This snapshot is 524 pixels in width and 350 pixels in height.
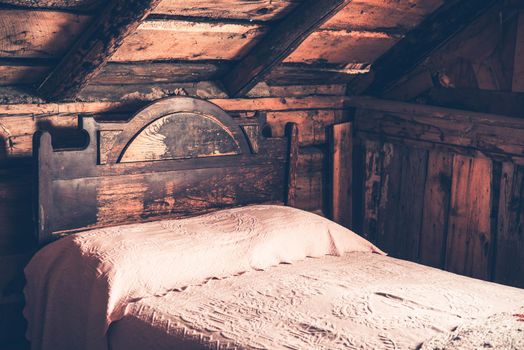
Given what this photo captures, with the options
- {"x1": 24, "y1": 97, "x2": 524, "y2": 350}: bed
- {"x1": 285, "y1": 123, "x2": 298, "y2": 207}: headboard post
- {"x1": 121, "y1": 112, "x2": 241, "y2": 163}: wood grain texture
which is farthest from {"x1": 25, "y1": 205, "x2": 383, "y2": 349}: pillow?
{"x1": 285, "y1": 123, "x2": 298, "y2": 207}: headboard post

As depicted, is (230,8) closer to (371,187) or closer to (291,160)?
(291,160)

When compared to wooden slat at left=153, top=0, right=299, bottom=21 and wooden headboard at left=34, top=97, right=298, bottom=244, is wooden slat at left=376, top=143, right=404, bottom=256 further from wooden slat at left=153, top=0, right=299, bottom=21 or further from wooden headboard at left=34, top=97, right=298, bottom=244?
wooden slat at left=153, top=0, right=299, bottom=21

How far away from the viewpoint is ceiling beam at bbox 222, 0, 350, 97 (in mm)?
3004

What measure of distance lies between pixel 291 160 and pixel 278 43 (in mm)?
760

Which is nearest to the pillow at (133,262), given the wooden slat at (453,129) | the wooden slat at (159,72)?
the wooden slat at (159,72)

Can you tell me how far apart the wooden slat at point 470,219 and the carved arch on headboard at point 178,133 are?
3.59ft

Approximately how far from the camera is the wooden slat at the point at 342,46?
3.46 m

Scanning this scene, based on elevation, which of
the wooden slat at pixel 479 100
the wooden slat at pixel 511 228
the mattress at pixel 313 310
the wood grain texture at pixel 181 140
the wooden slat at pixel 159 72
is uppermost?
the wooden slat at pixel 159 72

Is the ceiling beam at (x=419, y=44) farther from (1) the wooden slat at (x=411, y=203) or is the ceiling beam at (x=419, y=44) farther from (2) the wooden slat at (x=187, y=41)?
(2) the wooden slat at (x=187, y=41)

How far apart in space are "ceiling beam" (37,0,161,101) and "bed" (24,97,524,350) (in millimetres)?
185

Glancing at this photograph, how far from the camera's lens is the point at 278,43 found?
320 cm

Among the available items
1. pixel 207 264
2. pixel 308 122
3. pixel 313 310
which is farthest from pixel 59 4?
pixel 308 122

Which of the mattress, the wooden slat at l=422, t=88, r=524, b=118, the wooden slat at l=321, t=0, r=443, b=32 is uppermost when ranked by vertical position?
the wooden slat at l=321, t=0, r=443, b=32

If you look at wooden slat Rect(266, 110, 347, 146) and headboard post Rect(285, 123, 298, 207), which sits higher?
wooden slat Rect(266, 110, 347, 146)
